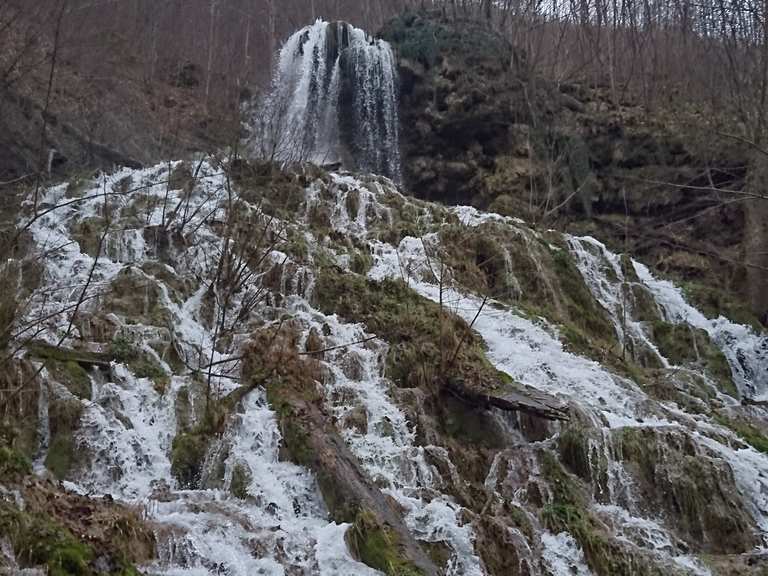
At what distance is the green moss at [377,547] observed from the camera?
4.97m

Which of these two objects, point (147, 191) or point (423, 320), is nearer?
point (423, 320)

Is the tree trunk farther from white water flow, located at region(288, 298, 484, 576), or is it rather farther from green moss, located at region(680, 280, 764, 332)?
white water flow, located at region(288, 298, 484, 576)

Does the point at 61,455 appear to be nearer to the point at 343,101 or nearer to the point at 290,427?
the point at 290,427

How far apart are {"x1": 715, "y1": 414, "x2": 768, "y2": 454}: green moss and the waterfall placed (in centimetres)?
1308

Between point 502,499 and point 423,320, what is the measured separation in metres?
3.13

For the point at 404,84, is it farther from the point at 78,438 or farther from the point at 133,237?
the point at 78,438

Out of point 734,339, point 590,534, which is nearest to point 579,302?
point 734,339

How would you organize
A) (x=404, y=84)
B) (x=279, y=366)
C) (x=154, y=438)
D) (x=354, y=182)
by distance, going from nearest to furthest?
(x=154, y=438), (x=279, y=366), (x=354, y=182), (x=404, y=84)

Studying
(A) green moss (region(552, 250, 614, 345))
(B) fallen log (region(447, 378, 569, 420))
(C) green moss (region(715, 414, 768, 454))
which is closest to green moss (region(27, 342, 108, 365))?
(B) fallen log (region(447, 378, 569, 420))

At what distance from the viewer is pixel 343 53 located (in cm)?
2245

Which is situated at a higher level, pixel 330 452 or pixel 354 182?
pixel 354 182

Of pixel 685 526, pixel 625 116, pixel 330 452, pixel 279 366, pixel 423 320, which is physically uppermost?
pixel 625 116

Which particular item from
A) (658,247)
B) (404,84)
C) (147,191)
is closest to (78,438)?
(147,191)

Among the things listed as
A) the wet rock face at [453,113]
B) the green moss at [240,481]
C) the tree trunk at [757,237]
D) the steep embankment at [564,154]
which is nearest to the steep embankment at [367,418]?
the green moss at [240,481]
